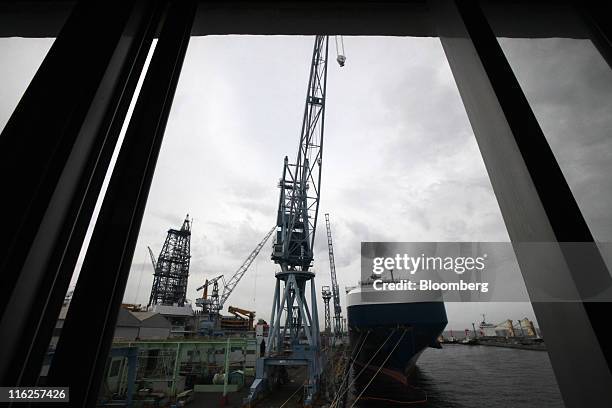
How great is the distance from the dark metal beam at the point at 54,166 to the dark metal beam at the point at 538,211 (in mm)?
1491

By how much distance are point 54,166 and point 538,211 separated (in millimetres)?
1546

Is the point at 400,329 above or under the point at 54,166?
under

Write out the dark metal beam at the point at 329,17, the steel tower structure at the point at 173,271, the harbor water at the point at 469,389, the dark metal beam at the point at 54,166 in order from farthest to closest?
the steel tower structure at the point at 173,271 → the harbor water at the point at 469,389 → the dark metal beam at the point at 329,17 → the dark metal beam at the point at 54,166

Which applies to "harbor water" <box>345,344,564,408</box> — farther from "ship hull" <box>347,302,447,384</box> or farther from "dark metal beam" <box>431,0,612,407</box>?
"dark metal beam" <box>431,0,612,407</box>

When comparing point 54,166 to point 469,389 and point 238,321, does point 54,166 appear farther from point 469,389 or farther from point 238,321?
point 238,321

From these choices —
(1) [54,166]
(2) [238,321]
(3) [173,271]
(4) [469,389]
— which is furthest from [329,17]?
(3) [173,271]

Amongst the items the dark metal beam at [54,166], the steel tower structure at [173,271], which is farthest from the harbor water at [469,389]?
the steel tower structure at [173,271]

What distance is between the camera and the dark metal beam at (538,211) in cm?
77

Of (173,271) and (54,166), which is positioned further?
(173,271)

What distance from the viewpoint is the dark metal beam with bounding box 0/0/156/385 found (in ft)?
1.87

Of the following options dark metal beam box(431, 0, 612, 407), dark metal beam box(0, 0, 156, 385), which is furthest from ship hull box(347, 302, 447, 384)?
dark metal beam box(0, 0, 156, 385)

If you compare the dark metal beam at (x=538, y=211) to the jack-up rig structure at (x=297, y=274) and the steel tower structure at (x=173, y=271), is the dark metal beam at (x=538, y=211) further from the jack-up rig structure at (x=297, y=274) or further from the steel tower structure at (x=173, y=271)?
the steel tower structure at (x=173, y=271)

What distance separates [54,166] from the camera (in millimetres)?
669

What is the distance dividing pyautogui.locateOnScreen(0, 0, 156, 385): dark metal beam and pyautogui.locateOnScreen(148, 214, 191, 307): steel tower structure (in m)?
34.7
